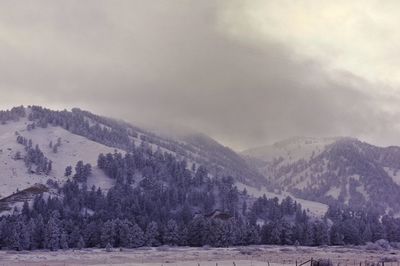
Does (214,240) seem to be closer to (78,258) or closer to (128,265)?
(78,258)

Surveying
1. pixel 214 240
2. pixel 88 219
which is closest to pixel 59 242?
pixel 88 219

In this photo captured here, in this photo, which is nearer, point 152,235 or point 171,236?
point 152,235

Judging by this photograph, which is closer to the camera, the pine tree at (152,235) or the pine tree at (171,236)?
the pine tree at (152,235)

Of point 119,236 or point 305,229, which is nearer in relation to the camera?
point 119,236

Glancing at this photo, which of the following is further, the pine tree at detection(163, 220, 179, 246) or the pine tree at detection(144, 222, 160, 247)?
the pine tree at detection(163, 220, 179, 246)

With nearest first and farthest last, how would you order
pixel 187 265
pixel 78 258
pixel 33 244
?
pixel 187 265
pixel 78 258
pixel 33 244

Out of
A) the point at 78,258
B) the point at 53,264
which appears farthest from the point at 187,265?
the point at 78,258

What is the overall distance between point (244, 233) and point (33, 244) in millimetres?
68809

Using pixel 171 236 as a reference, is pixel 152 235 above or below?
above

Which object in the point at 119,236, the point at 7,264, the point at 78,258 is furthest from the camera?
the point at 119,236

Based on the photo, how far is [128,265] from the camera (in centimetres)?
10119

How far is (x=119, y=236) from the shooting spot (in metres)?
174

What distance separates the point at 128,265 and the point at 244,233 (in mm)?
91797

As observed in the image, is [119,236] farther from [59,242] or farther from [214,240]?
[214,240]
